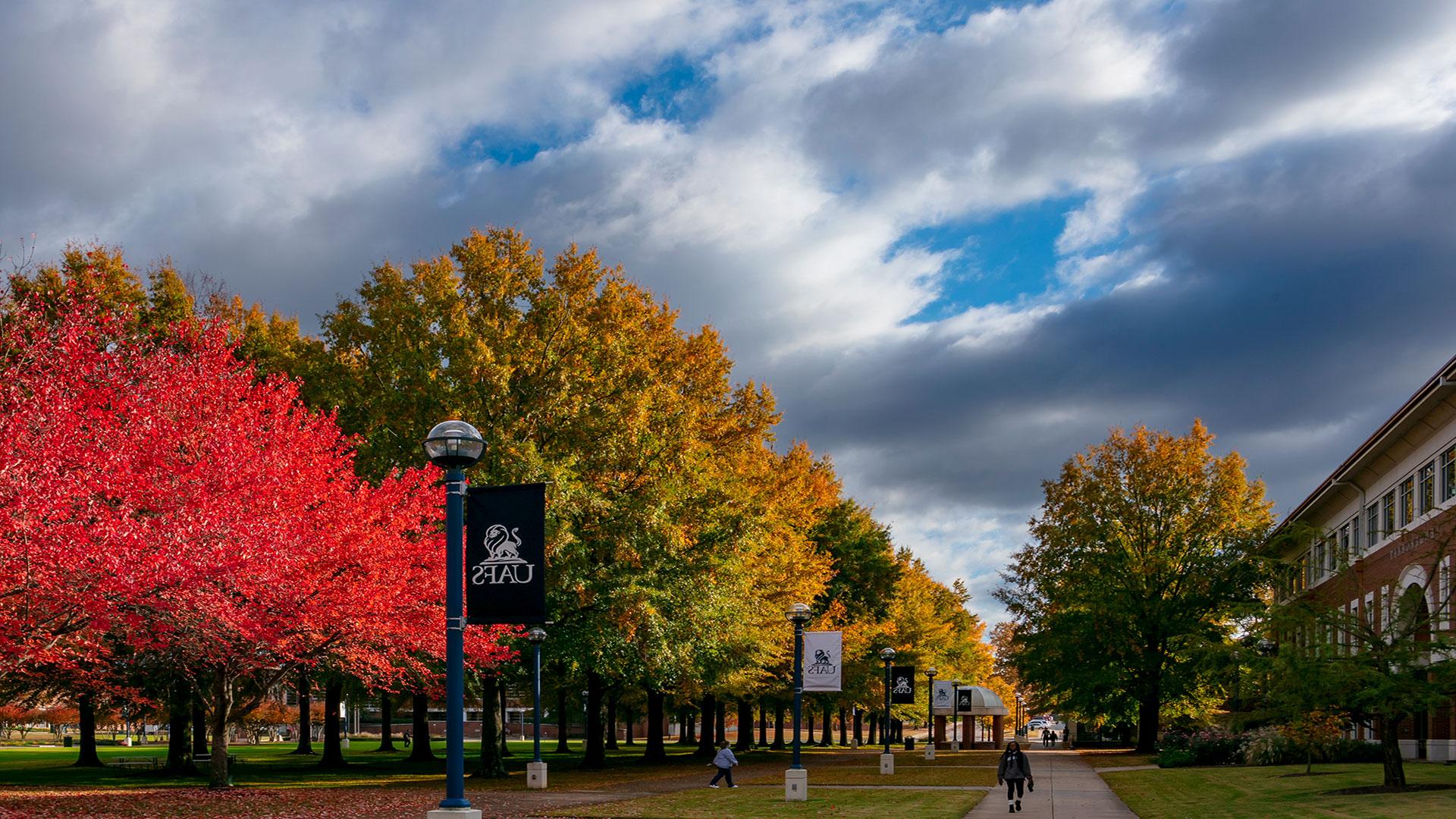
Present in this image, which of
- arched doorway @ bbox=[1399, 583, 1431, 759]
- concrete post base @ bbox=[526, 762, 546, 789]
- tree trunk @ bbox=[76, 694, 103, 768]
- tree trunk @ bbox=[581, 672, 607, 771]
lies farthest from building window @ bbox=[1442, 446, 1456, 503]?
tree trunk @ bbox=[76, 694, 103, 768]

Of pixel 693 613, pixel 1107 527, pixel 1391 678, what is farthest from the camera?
pixel 1107 527

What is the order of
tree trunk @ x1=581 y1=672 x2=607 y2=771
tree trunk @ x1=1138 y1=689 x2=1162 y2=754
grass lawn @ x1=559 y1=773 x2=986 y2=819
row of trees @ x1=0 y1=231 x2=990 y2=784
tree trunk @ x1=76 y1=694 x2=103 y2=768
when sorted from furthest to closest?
tree trunk @ x1=1138 y1=689 x2=1162 y2=754, tree trunk @ x1=581 y1=672 x2=607 y2=771, tree trunk @ x1=76 y1=694 x2=103 y2=768, grass lawn @ x1=559 y1=773 x2=986 y2=819, row of trees @ x1=0 y1=231 x2=990 y2=784

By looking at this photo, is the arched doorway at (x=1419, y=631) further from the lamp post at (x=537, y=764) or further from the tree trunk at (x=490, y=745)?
the tree trunk at (x=490, y=745)

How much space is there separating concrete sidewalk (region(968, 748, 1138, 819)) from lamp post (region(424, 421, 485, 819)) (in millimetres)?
16025

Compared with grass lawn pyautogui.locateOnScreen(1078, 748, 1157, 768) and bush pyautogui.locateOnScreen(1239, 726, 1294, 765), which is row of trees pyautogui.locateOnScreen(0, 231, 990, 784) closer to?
grass lawn pyautogui.locateOnScreen(1078, 748, 1157, 768)

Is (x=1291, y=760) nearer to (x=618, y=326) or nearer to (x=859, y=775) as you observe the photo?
(x=859, y=775)

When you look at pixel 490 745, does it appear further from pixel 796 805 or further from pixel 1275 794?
pixel 1275 794

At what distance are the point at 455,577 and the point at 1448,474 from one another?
37370 mm

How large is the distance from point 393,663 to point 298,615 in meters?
8.04

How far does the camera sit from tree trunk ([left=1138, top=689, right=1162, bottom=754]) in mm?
59531

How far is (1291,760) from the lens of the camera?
44469 millimetres

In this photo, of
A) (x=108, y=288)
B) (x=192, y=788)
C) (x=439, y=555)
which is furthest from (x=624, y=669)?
(x=108, y=288)

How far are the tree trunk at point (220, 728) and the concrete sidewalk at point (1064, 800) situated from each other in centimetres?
1806

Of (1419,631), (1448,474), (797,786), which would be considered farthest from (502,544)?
(1448,474)
